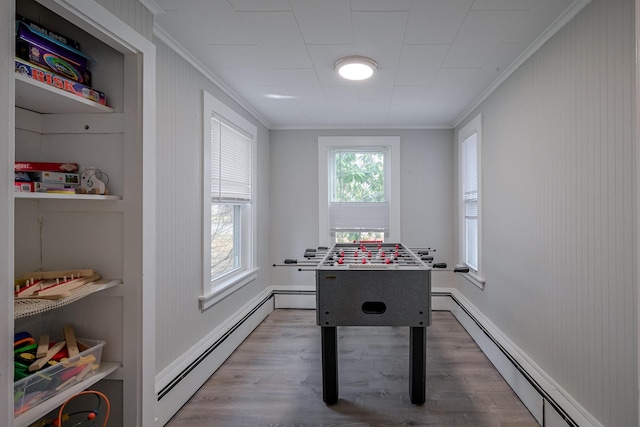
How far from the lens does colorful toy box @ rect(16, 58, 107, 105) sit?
1306 mm

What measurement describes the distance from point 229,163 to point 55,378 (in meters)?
2.34

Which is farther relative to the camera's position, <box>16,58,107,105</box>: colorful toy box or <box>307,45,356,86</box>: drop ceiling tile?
<box>307,45,356,86</box>: drop ceiling tile

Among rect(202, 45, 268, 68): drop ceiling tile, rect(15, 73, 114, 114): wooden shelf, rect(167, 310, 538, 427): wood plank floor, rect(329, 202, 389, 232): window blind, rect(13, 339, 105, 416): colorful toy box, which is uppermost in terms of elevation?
rect(202, 45, 268, 68): drop ceiling tile

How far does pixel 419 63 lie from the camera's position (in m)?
2.65

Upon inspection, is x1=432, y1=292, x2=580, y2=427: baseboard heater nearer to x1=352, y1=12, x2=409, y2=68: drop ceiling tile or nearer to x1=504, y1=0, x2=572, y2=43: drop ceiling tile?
x1=504, y1=0, x2=572, y2=43: drop ceiling tile

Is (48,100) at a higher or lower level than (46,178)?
higher

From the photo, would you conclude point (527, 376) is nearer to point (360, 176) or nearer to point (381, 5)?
point (381, 5)

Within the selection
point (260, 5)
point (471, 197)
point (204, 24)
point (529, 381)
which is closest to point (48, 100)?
point (204, 24)

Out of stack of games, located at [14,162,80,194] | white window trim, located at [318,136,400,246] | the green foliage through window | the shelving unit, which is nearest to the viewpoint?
stack of games, located at [14,162,80,194]

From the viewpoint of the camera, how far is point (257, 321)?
4.10 metres

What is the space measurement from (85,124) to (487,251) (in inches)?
127

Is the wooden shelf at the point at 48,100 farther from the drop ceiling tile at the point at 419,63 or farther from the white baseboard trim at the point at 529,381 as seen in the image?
the white baseboard trim at the point at 529,381

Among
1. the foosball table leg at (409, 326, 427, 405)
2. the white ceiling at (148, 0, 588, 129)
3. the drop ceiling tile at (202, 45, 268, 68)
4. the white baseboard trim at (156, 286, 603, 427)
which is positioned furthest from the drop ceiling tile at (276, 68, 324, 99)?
the white baseboard trim at (156, 286, 603, 427)

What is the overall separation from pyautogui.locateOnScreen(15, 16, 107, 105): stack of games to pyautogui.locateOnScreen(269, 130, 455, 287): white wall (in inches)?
122
